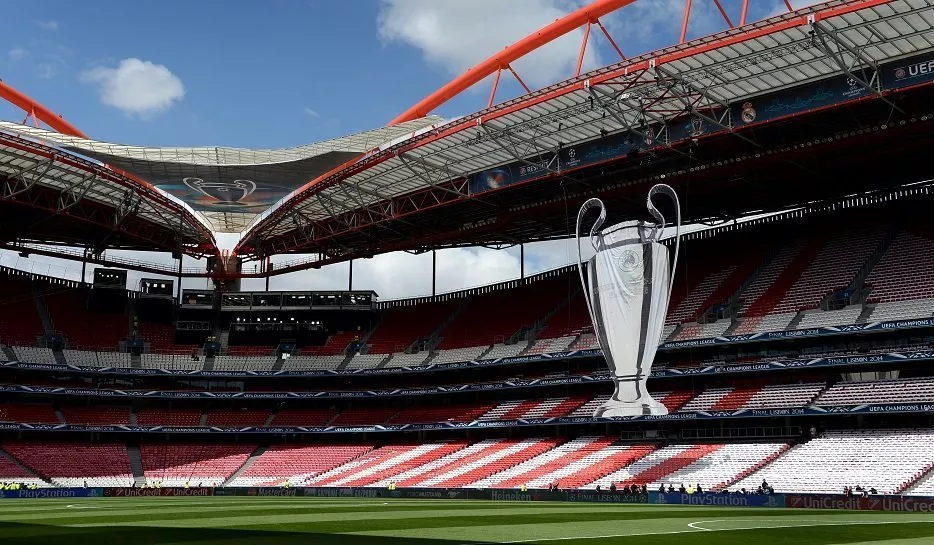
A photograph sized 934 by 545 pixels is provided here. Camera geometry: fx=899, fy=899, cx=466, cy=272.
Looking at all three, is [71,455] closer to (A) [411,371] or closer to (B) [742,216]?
(A) [411,371]

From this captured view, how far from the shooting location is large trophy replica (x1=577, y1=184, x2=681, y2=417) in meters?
35.6

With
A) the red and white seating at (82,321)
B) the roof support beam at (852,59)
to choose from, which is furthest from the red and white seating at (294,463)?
the roof support beam at (852,59)

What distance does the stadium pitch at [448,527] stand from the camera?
781 inches

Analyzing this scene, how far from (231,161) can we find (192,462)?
22324 mm

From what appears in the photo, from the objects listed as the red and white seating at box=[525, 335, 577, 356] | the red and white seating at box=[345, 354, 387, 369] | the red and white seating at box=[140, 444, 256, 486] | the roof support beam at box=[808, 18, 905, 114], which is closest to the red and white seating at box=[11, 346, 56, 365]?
the red and white seating at box=[140, 444, 256, 486]

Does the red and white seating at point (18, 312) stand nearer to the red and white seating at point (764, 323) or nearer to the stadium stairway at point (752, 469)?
the red and white seating at point (764, 323)

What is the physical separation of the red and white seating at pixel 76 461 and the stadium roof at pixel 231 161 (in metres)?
19.3

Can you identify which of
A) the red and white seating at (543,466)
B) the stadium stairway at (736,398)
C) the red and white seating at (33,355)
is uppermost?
the red and white seating at (33,355)

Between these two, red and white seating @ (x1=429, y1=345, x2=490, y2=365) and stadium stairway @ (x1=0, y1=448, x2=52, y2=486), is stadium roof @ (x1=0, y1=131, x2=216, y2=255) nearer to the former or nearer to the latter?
stadium stairway @ (x1=0, y1=448, x2=52, y2=486)

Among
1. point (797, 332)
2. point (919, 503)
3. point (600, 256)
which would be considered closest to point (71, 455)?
point (600, 256)

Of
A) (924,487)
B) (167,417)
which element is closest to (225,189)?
(167,417)

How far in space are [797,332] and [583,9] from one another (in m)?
21.7

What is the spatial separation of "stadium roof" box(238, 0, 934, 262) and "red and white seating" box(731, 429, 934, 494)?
1638 cm

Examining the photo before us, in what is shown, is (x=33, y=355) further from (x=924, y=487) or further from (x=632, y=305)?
(x=924, y=487)
